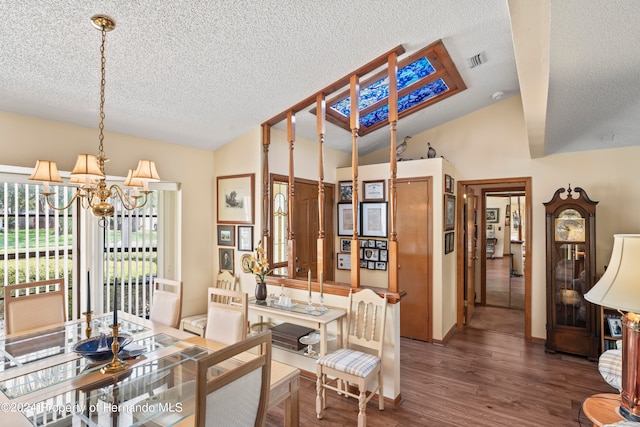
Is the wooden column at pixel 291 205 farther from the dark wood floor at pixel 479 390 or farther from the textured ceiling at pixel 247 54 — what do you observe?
the dark wood floor at pixel 479 390

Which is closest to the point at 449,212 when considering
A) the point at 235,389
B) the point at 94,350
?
the point at 235,389

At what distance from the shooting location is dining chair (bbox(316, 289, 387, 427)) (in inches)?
95.6

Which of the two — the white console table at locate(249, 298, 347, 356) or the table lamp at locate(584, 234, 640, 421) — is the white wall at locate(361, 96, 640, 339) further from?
the table lamp at locate(584, 234, 640, 421)

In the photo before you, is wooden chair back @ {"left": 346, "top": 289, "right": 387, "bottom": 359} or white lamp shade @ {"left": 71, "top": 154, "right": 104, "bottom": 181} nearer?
white lamp shade @ {"left": 71, "top": 154, "right": 104, "bottom": 181}

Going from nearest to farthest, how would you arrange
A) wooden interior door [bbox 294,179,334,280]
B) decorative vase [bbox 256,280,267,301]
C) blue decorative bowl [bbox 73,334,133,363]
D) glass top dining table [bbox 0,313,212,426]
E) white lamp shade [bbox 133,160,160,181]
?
glass top dining table [bbox 0,313,212,426] → blue decorative bowl [bbox 73,334,133,363] → white lamp shade [bbox 133,160,160,181] → decorative vase [bbox 256,280,267,301] → wooden interior door [bbox 294,179,334,280]

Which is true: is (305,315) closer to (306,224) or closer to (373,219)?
(306,224)

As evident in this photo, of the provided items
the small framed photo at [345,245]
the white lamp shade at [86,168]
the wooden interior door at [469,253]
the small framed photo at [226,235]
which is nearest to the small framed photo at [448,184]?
the wooden interior door at [469,253]

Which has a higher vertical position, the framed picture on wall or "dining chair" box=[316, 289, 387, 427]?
the framed picture on wall

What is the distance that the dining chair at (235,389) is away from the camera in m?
1.17

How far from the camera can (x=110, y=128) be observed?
129 inches

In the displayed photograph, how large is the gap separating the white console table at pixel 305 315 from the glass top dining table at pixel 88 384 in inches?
35.6

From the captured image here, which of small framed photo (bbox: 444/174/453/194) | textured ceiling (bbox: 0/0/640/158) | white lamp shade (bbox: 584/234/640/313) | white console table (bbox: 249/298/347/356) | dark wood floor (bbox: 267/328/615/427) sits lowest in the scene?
dark wood floor (bbox: 267/328/615/427)

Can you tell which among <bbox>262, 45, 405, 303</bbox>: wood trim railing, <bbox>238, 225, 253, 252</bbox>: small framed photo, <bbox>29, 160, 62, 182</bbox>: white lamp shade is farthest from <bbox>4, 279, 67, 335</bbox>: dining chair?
<bbox>262, 45, 405, 303</bbox>: wood trim railing

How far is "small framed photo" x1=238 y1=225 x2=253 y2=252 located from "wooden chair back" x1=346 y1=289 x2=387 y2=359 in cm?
147
